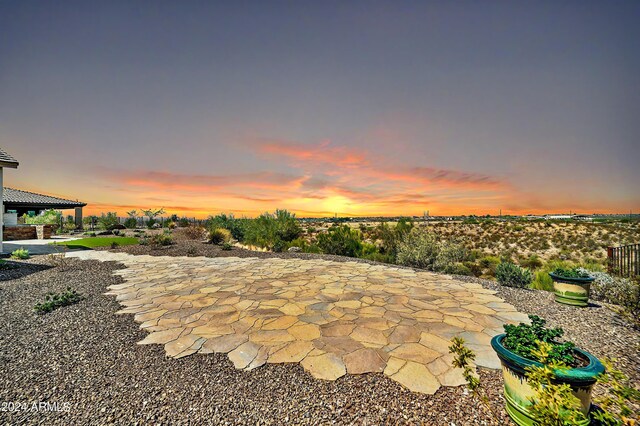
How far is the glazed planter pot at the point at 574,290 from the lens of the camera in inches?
175

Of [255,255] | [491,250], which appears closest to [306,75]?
[255,255]

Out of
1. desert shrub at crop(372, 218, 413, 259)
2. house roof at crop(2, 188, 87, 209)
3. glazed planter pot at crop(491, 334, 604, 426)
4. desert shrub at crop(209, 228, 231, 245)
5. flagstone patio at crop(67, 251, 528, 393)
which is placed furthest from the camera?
house roof at crop(2, 188, 87, 209)

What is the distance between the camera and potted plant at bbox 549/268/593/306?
4.43 metres

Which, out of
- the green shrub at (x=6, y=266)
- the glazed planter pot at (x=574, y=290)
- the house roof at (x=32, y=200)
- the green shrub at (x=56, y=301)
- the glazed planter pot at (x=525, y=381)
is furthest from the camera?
the house roof at (x=32, y=200)

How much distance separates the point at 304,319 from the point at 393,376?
1.69m

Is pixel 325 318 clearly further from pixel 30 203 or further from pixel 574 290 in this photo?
pixel 30 203

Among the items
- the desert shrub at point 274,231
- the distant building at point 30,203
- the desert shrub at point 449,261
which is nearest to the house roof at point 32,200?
the distant building at point 30,203

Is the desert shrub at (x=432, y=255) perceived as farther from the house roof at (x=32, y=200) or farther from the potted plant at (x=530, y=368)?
the house roof at (x=32, y=200)

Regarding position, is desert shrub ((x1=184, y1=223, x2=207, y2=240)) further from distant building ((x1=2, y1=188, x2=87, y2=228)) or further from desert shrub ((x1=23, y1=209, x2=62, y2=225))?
distant building ((x1=2, y1=188, x2=87, y2=228))

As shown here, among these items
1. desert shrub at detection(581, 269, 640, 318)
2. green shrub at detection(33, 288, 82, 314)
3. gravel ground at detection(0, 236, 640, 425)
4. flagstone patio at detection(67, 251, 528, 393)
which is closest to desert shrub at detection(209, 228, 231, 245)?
flagstone patio at detection(67, 251, 528, 393)

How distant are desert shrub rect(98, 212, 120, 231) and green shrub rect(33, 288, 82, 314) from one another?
23645 mm

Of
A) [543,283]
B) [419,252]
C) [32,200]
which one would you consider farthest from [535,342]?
[32,200]

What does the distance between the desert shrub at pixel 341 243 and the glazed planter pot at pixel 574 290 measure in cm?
698

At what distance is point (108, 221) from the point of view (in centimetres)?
2384
